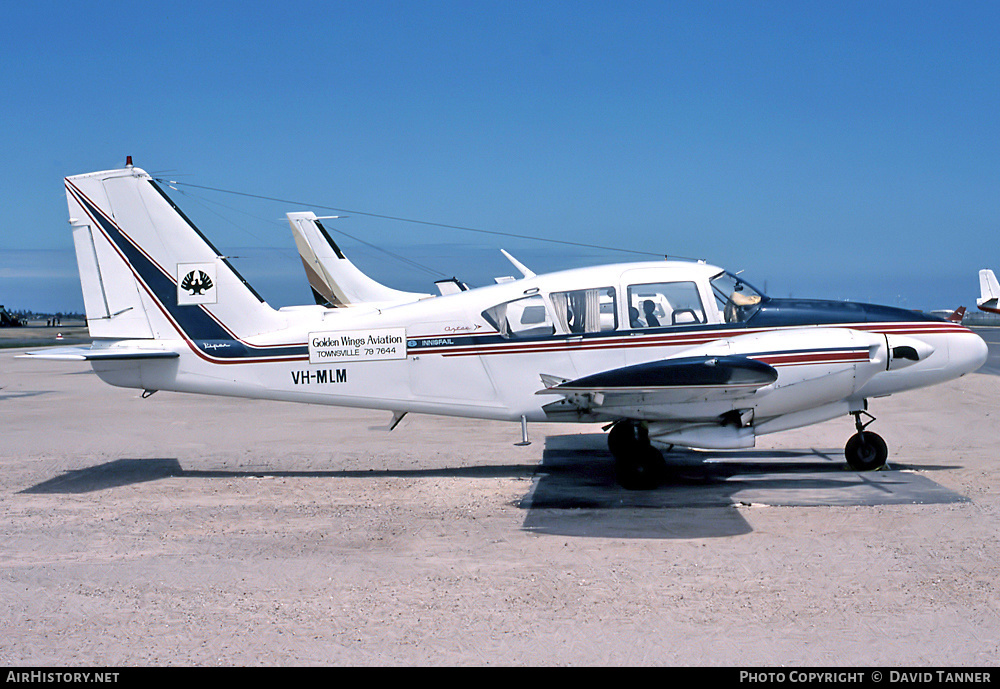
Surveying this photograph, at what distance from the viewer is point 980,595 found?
5500mm

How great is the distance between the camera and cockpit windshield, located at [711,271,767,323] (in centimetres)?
930

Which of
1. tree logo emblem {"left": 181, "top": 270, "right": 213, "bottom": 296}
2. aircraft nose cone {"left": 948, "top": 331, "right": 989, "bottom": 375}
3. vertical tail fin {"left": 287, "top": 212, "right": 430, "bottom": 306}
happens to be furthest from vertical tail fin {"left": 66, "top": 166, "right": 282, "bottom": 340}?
vertical tail fin {"left": 287, "top": 212, "right": 430, "bottom": 306}

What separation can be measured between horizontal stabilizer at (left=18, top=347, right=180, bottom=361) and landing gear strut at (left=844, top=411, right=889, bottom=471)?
825cm

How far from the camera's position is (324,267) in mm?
24094

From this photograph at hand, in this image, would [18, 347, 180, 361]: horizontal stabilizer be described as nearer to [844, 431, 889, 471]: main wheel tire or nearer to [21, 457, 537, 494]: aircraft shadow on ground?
[21, 457, 537, 494]: aircraft shadow on ground

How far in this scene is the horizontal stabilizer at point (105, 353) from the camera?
9430 millimetres

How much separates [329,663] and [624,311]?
5.72 meters

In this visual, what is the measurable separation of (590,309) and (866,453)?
3795 millimetres

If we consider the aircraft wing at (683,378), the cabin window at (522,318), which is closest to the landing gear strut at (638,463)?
the aircraft wing at (683,378)

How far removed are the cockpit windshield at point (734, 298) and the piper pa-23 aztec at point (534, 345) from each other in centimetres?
2

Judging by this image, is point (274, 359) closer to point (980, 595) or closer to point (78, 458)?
point (78, 458)

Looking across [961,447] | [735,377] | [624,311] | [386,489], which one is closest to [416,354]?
[386,489]

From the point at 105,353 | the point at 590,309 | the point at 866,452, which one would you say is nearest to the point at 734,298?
the point at 590,309

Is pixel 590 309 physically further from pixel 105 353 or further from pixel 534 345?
pixel 105 353
